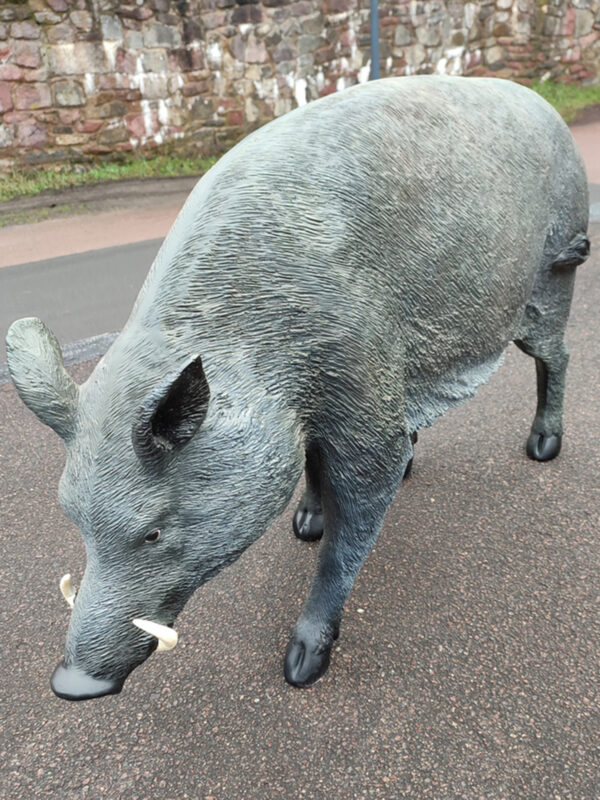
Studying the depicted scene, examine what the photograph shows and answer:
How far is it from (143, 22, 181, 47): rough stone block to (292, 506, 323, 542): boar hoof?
6.37 meters

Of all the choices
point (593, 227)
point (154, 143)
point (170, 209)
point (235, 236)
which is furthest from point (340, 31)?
point (235, 236)

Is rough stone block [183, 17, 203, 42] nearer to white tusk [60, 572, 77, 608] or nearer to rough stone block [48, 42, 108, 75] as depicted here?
rough stone block [48, 42, 108, 75]

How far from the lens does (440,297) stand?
201cm

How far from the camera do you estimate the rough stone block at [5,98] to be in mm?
7129

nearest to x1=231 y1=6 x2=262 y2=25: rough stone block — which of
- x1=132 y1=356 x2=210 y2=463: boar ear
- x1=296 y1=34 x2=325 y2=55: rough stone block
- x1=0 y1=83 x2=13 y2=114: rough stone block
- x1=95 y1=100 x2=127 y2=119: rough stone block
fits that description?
x1=296 y1=34 x2=325 y2=55: rough stone block

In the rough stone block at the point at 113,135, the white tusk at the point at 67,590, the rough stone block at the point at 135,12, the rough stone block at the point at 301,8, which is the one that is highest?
the rough stone block at the point at 135,12

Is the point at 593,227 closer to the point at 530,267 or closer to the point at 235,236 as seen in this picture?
the point at 530,267

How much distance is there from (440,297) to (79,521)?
1.11m

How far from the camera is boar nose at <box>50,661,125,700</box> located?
5.21 feet

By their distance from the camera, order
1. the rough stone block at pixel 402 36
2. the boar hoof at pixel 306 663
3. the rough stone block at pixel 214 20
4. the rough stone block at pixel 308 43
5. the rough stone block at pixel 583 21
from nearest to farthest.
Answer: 1. the boar hoof at pixel 306 663
2. the rough stone block at pixel 214 20
3. the rough stone block at pixel 308 43
4. the rough stone block at pixel 402 36
5. the rough stone block at pixel 583 21

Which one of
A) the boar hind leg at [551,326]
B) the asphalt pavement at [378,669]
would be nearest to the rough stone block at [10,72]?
the asphalt pavement at [378,669]

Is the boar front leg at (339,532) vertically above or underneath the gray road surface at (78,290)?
above

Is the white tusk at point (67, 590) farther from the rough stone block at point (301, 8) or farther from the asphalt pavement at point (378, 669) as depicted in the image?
the rough stone block at point (301, 8)

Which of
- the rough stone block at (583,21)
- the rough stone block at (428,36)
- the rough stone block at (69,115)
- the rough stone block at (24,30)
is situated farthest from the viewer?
the rough stone block at (583,21)
